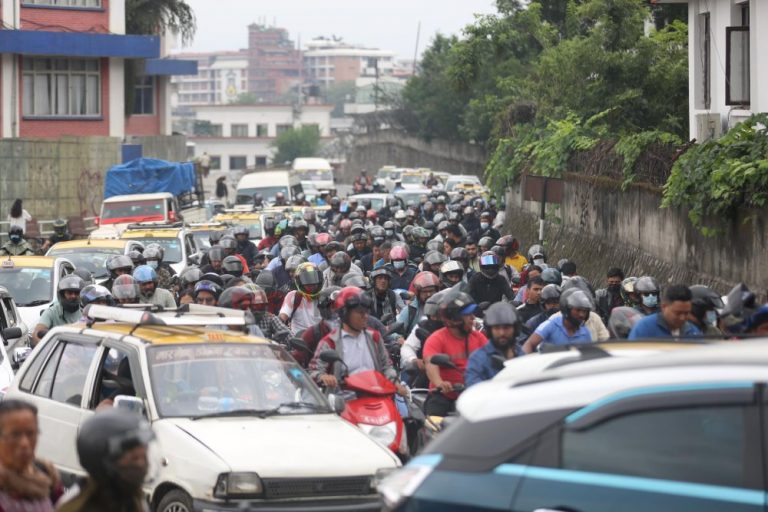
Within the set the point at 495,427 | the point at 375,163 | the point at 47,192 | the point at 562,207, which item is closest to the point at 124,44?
the point at 47,192

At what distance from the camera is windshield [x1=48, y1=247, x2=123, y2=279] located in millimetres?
21578

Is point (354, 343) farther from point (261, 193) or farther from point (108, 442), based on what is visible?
point (261, 193)

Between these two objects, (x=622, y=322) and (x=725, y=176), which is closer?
(x=622, y=322)

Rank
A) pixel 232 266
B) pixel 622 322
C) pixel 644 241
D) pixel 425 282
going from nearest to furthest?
pixel 622 322 → pixel 425 282 → pixel 232 266 → pixel 644 241

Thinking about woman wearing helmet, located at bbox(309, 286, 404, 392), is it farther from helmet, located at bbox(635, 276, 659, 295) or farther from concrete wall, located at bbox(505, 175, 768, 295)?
concrete wall, located at bbox(505, 175, 768, 295)

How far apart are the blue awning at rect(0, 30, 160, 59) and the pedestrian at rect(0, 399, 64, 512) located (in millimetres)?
42495

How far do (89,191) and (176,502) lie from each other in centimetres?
3990

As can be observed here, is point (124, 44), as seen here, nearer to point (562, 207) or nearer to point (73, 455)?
point (562, 207)

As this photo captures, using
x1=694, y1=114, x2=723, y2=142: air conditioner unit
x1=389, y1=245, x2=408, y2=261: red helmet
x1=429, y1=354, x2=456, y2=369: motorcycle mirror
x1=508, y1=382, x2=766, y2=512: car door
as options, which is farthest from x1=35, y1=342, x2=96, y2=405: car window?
x1=694, y1=114, x2=723, y2=142: air conditioner unit

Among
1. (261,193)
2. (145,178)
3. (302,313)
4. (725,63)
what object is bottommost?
(302,313)

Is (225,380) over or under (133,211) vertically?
under

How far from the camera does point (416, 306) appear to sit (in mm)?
14406

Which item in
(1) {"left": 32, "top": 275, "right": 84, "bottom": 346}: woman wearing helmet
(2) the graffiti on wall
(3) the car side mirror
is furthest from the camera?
(2) the graffiti on wall

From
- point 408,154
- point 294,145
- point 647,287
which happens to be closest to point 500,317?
point 647,287
